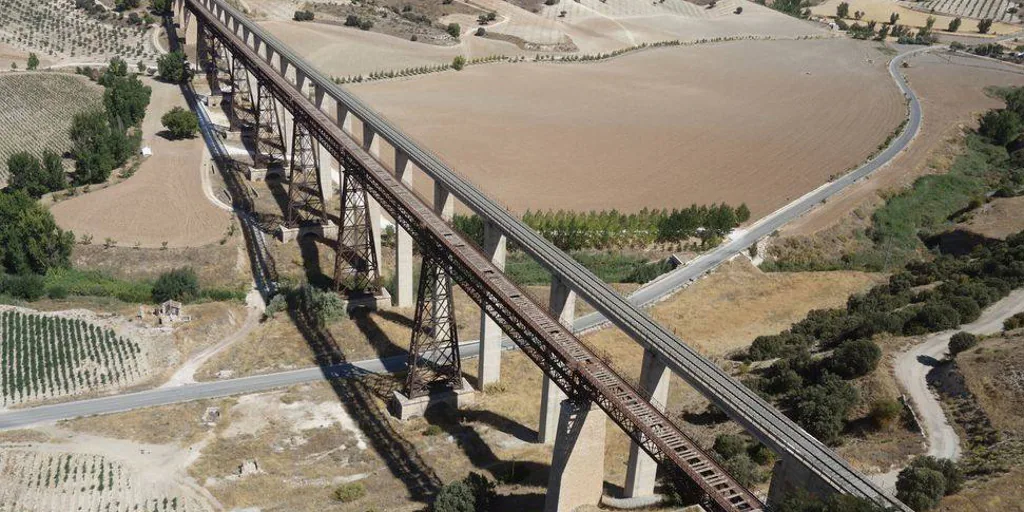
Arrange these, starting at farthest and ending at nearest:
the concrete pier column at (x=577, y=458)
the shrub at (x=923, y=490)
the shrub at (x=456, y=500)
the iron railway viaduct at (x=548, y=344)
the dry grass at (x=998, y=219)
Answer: the dry grass at (x=998, y=219)
the shrub at (x=456, y=500)
the concrete pier column at (x=577, y=458)
the iron railway viaduct at (x=548, y=344)
the shrub at (x=923, y=490)

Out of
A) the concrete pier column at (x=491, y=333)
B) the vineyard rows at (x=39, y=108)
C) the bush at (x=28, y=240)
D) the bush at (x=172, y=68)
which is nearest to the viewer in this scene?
the concrete pier column at (x=491, y=333)

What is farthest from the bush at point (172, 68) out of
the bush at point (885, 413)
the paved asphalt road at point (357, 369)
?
the bush at point (885, 413)

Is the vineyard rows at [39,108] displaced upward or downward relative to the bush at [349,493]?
downward

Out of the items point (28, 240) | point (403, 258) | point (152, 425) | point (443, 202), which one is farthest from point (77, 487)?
point (28, 240)

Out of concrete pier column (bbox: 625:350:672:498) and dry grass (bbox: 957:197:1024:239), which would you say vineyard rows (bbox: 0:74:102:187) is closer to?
concrete pier column (bbox: 625:350:672:498)

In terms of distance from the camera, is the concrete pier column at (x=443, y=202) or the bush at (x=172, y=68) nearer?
the concrete pier column at (x=443, y=202)

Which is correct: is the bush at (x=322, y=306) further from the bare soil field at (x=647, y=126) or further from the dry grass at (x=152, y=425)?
the bare soil field at (x=647, y=126)

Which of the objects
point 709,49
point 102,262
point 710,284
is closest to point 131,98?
point 102,262

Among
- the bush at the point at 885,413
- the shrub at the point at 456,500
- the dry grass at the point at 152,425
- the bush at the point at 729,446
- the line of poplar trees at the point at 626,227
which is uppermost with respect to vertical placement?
the bush at the point at 885,413

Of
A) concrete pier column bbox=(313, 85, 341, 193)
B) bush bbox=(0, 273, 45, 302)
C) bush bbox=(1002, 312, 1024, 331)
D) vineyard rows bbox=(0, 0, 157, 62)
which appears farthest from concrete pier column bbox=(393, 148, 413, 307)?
vineyard rows bbox=(0, 0, 157, 62)
